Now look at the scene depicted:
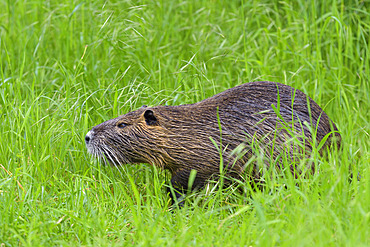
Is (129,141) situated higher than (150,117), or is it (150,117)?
(150,117)

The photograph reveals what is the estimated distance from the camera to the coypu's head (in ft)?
9.76

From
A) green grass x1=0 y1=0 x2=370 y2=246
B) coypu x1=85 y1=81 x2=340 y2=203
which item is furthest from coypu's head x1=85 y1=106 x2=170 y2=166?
green grass x1=0 y1=0 x2=370 y2=246

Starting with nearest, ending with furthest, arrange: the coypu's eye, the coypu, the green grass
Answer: the green grass, the coypu, the coypu's eye

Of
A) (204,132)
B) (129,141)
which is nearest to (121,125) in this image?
(129,141)

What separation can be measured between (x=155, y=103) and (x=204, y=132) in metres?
Answer: 0.70

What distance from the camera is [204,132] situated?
297 cm

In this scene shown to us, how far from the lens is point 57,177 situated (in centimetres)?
313

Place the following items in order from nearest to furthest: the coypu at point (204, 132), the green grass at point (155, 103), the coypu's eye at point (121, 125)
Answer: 1. the green grass at point (155, 103)
2. the coypu at point (204, 132)
3. the coypu's eye at point (121, 125)

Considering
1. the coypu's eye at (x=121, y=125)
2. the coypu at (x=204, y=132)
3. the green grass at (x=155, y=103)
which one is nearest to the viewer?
the green grass at (x=155, y=103)

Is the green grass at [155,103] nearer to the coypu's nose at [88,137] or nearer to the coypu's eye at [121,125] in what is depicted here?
the coypu's nose at [88,137]

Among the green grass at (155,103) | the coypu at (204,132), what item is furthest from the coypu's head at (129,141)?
the green grass at (155,103)

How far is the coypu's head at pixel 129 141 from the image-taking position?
2.97 m

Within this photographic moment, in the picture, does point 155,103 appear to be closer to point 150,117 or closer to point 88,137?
point 150,117

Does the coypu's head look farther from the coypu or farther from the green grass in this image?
the green grass
